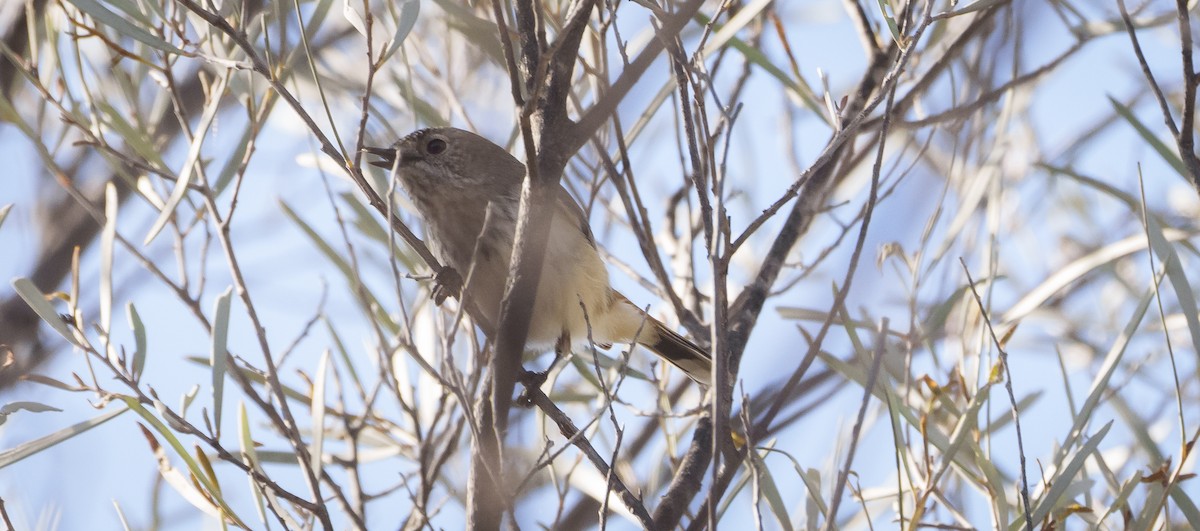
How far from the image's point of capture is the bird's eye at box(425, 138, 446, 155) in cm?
351

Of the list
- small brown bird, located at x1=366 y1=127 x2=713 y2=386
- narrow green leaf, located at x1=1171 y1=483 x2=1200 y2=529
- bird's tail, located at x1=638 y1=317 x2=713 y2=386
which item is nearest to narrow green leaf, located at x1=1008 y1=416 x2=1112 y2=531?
narrow green leaf, located at x1=1171 y1=483 x2=1200 y2=529

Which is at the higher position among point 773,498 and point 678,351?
point 678,351

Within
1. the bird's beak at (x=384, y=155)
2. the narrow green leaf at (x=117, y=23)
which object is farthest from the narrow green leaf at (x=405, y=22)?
the bird's beak at (x=384, y=155)

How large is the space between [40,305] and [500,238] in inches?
44.7

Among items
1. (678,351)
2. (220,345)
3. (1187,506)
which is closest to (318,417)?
(220,345)

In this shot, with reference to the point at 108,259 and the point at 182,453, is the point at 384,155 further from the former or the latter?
the point at 182,453

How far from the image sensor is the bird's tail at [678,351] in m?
3.64

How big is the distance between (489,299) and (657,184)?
5.80 ft

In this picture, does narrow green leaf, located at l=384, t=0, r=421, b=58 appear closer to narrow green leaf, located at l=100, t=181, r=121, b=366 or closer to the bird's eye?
narrow green leaf, located at l=100, t=181, r=121, b=366

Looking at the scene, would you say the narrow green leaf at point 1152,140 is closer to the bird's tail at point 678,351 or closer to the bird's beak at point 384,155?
the bird's tail at point 678,351

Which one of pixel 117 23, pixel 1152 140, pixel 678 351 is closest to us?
pixel 117 23

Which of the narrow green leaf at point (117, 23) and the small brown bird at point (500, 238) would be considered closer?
the narrow green leaf at point (117, 23)

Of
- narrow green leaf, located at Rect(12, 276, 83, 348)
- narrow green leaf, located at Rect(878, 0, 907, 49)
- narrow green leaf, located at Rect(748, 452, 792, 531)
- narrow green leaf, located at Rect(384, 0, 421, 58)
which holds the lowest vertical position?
narrow green leaf, located at Rect(12, 276, 83, 348)

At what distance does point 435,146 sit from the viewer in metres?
3.52
